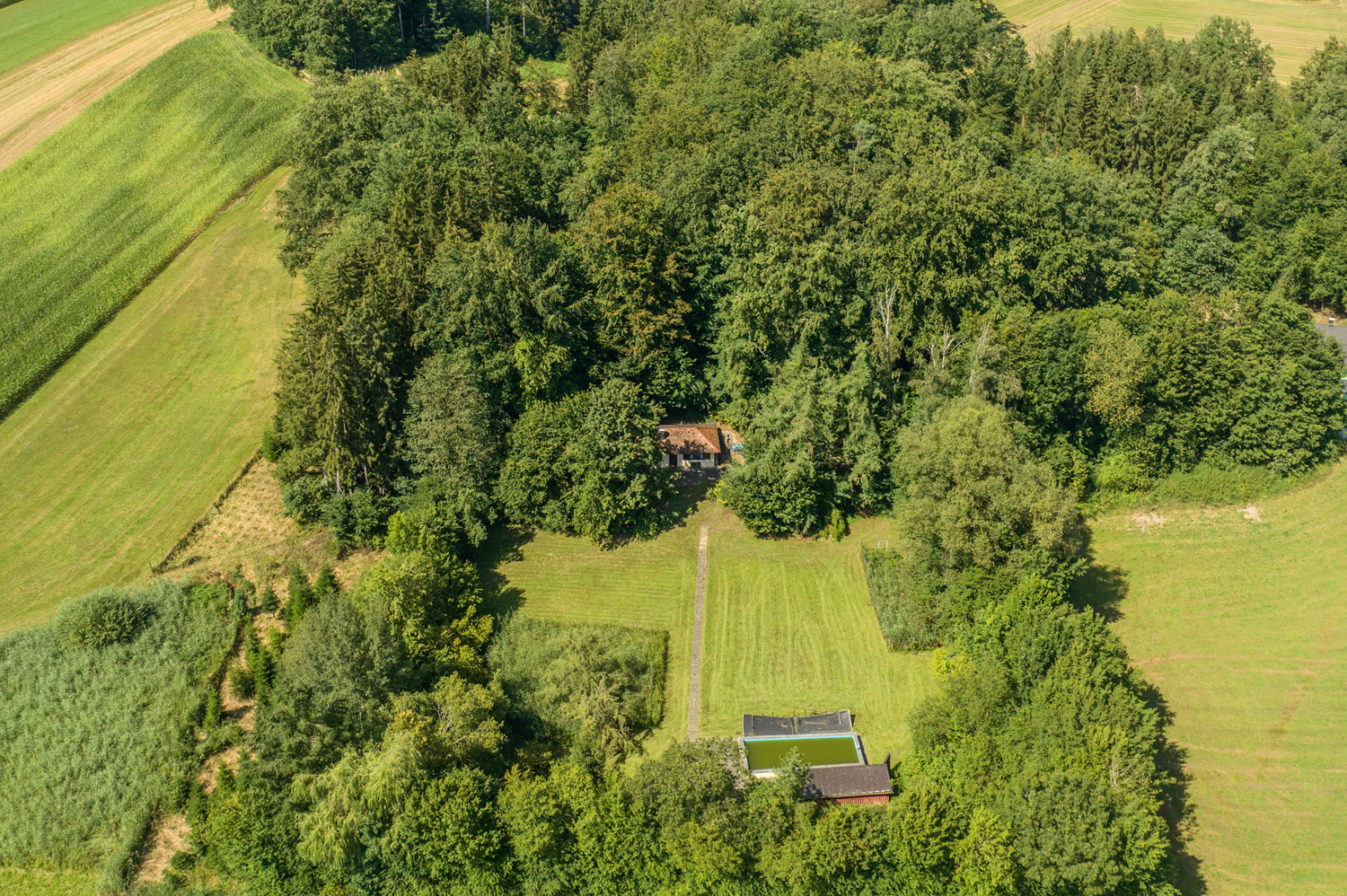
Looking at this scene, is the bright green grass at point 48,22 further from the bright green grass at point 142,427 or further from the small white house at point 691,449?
the small white house at point 691,449

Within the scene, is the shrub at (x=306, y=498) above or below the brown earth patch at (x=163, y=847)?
above

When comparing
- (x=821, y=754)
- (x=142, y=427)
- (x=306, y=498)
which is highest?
(x=142, y=427)

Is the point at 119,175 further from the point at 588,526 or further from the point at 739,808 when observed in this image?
the point at 739,808

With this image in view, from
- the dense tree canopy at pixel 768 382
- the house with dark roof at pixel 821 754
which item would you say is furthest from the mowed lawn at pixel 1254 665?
the house with dark roof at pixel 821 754

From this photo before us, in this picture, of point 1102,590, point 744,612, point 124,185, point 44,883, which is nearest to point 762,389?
point 744,612

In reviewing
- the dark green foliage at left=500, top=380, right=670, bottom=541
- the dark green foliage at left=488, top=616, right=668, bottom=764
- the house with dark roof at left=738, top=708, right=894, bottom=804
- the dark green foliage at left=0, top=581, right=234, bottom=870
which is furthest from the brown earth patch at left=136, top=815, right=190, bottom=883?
the house with dark roof at left=738, top=708, right=894, bottom=804

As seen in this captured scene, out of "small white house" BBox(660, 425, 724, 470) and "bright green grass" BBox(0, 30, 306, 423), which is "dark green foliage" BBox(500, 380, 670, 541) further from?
"bright green grass" BBox(0, 30, 306, 423)

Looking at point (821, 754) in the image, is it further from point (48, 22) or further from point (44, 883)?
point (48, 22)
